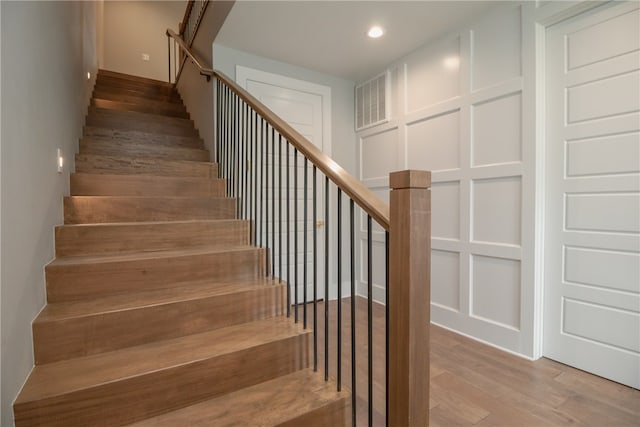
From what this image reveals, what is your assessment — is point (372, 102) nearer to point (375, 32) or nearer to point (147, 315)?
point (375, 32)

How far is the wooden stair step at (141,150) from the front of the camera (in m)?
2.53

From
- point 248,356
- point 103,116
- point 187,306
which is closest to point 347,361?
point 248,356

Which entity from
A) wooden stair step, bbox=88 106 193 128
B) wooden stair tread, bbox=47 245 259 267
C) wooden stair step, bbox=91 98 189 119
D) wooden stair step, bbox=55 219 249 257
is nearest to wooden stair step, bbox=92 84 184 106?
wooden stair step, bbox=91 98 189 119

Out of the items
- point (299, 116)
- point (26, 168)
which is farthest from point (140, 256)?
point (299, 116)

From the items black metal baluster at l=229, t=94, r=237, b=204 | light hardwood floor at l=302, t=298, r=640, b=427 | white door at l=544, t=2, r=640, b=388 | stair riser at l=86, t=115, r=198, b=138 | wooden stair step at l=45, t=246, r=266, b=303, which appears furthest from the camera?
stair riser at l=86, t=115, r=198, b=138

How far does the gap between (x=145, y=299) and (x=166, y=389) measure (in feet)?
1.47

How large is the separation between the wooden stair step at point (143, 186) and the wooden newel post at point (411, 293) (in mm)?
1851

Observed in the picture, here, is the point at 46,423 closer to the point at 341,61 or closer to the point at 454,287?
the point at 454,287

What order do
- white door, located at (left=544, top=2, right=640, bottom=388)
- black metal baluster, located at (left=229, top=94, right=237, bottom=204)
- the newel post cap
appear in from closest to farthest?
the newel post cap → white door, located at (left=544, top=2, right=640, bottom=388) → black metal baluster, located at (left=229, top=94, right=237, bottom=204)

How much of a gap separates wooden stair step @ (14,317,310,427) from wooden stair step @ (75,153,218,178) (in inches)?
59.5

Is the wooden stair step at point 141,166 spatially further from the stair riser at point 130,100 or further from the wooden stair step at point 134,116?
the stair riser at point 130,100

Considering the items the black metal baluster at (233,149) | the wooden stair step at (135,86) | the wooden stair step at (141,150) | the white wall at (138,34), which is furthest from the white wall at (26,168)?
the white wall at (138,34)

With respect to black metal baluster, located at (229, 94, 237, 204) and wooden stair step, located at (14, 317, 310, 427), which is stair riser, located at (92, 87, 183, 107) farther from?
wooden stair step, located at (14, 317, 310, 427)

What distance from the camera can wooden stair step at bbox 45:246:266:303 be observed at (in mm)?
1464
